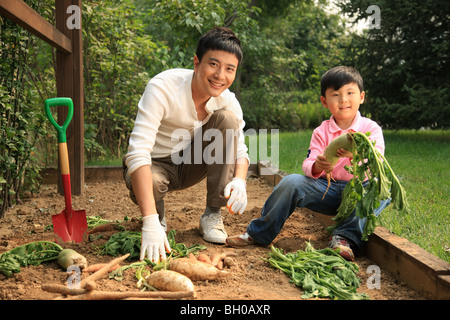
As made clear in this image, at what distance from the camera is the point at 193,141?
293cm

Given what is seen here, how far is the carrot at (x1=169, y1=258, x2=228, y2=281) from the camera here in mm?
1981

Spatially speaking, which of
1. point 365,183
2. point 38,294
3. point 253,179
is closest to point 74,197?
point 253,179

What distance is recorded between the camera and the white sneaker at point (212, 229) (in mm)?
2679

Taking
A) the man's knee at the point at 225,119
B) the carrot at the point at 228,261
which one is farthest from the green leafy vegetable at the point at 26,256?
the man's knee at the point at 225,119

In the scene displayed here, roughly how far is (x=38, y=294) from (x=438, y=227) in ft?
6.98

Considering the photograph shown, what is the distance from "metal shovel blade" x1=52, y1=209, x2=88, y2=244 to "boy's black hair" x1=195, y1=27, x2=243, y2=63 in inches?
46.6

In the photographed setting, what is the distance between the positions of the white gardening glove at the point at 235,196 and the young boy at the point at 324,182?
12 cm

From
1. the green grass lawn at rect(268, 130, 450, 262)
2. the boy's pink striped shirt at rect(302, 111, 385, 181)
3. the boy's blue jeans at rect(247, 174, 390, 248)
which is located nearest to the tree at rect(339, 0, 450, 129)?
the green grass lawn at rect(268, 130, 450, 262)

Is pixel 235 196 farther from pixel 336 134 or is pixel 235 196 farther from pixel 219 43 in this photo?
pixel 219 43

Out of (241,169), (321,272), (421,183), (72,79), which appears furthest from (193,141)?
(421,183)

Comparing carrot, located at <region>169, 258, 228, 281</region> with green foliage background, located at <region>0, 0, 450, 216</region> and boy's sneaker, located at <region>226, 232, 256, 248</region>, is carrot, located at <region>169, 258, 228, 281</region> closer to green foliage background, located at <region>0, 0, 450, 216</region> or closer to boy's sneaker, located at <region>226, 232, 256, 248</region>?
boy's sneaker, located at <region>226, 232, 256, 248</region>

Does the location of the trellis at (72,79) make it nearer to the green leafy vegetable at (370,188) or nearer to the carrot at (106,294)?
the carrot at (106,294)
